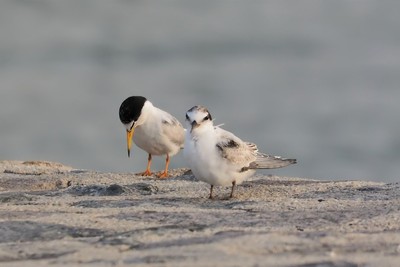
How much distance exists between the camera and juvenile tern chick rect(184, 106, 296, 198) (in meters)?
5.87

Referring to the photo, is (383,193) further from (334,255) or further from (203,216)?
(334,255)

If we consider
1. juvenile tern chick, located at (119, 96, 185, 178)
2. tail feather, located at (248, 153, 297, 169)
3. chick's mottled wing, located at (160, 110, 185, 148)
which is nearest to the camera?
tail feather, located at (248, 153, 297, 169)

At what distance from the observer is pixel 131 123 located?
27.6 feet

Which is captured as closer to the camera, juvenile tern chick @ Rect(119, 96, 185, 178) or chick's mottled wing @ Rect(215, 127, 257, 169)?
chick's mottled wing @ Rect(215, 127, 257, 169)

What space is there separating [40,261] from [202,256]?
23.6 inches

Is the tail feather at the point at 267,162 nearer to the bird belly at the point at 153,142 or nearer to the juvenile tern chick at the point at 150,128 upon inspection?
the juvenile tern chick at the point at 150,128

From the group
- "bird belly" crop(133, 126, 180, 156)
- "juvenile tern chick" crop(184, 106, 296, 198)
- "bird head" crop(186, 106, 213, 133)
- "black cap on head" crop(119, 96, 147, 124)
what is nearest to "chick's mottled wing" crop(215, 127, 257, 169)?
"juvenile tern chick" crop(184, 106, 296, 198)

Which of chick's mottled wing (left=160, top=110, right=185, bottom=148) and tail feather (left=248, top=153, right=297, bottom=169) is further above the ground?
chick's mottled wing (left=160, top=110, right=185, bottom=148)

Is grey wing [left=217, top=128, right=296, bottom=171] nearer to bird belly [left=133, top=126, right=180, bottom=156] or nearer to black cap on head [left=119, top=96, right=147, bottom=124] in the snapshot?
black cap on head [left=119, top=96, right=147, bottom=124]

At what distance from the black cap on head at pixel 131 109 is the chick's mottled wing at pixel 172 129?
0.87 ft

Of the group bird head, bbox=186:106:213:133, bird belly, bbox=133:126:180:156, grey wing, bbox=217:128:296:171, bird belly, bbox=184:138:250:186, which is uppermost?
bird belly, bbox=133:126:180:156

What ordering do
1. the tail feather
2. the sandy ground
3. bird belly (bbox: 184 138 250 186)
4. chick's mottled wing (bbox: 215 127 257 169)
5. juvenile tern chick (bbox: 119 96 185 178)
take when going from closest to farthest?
the sandy ground, bird belly (bbox: 184 138 250 186), chick's mottled wing (bbox: 215 127 257 169), the tail feather, juvenile tern chick (bbox: 119 96 185 178)

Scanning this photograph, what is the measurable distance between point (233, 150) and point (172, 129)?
2658 mm

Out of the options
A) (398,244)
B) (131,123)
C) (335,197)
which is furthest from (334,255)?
(131,123)
